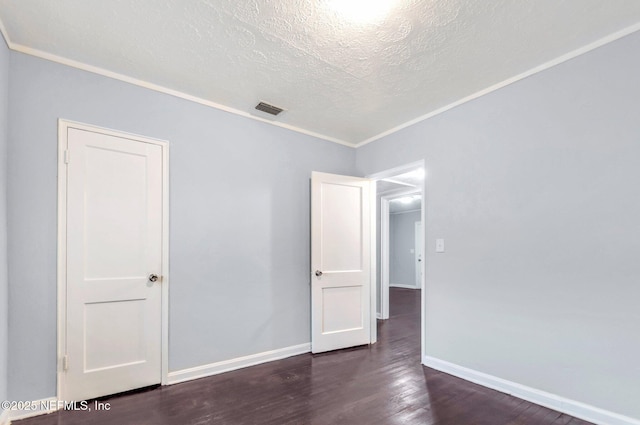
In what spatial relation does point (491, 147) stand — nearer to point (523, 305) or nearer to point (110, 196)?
point (523, 305)

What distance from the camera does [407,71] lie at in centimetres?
252

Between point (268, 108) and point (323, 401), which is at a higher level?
point (268, 108)

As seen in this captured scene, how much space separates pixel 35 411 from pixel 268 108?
3.02 metres

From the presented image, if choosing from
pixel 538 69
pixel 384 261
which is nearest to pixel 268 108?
pixel 538 69

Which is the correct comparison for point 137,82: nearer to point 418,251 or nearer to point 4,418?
point 4,418

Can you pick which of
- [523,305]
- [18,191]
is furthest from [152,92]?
[523,305]

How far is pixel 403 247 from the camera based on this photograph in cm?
1004

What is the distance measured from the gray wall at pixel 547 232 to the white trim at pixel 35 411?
3167mm

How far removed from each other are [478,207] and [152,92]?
3.10m

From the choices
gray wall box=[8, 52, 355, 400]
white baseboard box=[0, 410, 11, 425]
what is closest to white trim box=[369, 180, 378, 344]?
gray wall box=[8, 52, 355, 400]

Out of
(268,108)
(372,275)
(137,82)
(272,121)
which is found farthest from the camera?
(372,275)

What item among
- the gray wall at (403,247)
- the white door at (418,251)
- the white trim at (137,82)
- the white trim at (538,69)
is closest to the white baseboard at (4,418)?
the white trim at (137,82)

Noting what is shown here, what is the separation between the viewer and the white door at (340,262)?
A: 3602 millimetres

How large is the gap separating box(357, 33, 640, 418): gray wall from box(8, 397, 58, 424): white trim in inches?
125
